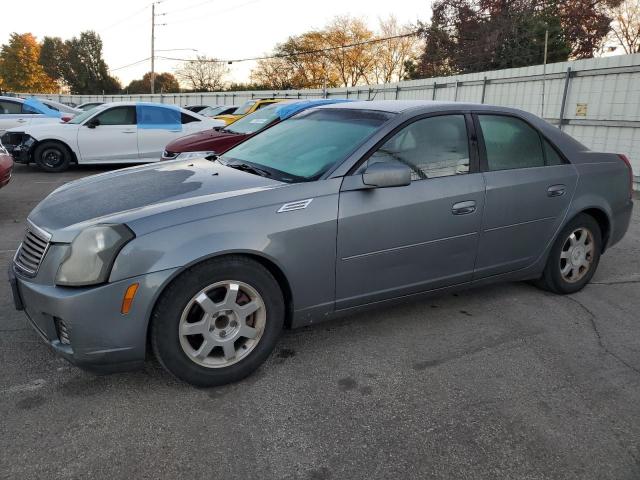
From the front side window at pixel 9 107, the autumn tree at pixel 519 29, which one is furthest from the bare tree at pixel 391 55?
the front side window at pixel 9 107

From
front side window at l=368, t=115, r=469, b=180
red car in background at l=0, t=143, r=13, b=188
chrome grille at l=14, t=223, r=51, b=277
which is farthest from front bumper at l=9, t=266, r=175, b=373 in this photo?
red car in background at l=0, t=143, r=13, b=188

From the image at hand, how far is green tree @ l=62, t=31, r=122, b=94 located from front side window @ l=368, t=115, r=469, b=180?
287ft

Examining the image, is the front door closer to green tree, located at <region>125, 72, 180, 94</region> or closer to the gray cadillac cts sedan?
the gray cadillac cts sedan

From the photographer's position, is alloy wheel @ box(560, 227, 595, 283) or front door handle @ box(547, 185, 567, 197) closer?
front door handle @ box(547, 185, 567, 197)

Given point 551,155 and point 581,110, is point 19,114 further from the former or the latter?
point 551,155

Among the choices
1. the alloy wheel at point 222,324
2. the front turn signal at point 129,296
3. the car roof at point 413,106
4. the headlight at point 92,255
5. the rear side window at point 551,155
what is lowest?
the alloy wheel at point 222,324

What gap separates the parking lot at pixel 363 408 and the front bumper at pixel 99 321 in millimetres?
278

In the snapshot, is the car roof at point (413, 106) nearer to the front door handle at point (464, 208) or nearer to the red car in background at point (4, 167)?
the front door handle at point (464, 208)

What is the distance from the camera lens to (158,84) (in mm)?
77125

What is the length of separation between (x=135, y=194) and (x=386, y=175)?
4.87 feet

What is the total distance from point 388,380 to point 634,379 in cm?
145

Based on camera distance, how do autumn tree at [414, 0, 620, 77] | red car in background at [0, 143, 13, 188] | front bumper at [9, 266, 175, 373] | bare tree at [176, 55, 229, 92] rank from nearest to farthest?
front bumper at [9, 266, 175, 373], red car in background at [0, 143, 13, 188], autumn tree at [414, 0, 620, 77], bare tree at [176, 55, 229, 92]

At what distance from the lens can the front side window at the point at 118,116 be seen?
11.1 m

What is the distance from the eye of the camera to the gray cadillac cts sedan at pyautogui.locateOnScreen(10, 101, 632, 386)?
261 centimetres
